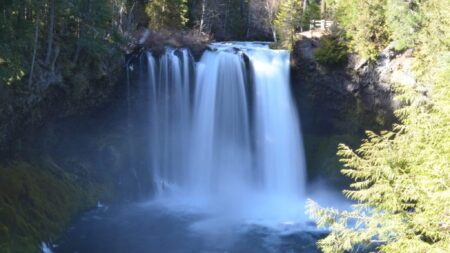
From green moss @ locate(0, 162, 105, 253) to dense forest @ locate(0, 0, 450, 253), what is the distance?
0.30 m

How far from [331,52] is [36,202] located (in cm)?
1810

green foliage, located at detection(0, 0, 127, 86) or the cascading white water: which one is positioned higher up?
green foliage, located at detection(0, 0, 127, 86)

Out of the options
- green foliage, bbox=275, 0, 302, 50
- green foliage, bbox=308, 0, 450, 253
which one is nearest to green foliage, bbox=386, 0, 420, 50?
green foliage, bbox=275, 0, 302, 50

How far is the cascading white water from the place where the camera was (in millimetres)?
25562

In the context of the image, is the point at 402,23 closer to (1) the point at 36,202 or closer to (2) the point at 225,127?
(2) the point at 225,127

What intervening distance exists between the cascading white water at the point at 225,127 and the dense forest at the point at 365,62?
2.98 m

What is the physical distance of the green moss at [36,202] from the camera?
15.3 m

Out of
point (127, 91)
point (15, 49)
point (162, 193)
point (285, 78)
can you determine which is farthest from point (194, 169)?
point (15, 49)

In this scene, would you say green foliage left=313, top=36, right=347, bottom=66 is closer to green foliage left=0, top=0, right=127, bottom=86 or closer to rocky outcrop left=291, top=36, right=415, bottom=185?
rocky outcrop left=291, top=36, right=415, bottom=185

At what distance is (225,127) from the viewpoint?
26.4 meters

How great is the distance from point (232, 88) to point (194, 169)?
557 centimetres

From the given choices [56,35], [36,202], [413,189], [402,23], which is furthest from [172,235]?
[402,23]

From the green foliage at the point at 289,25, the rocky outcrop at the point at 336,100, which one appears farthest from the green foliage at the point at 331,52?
the green foliage at the point at 289,25

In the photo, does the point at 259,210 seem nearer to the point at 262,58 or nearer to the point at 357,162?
the point at 262,58
